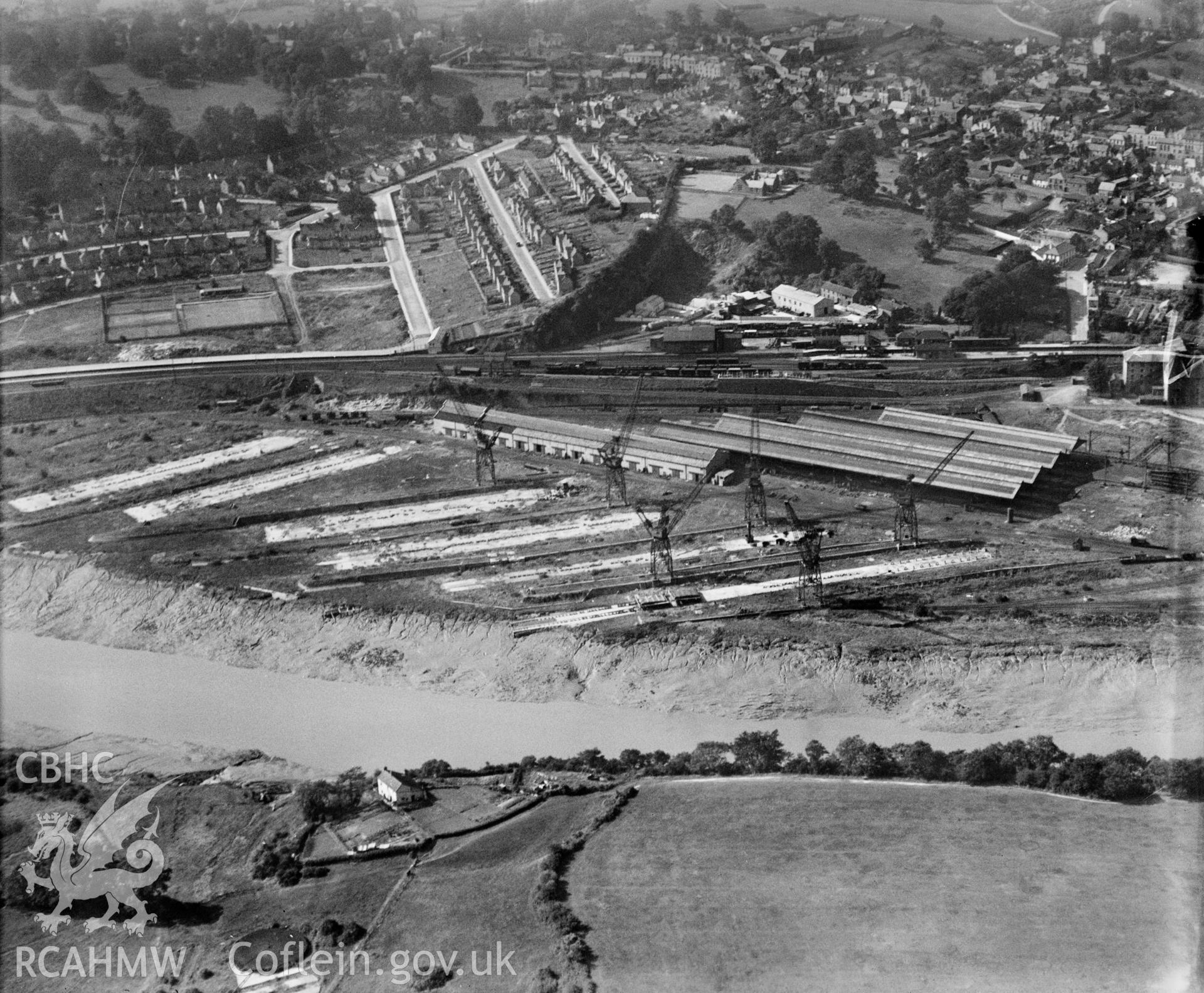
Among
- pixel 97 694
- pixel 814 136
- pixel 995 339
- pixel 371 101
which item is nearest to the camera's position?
pixel 97 694

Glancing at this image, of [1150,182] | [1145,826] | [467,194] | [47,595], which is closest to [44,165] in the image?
[467,194]

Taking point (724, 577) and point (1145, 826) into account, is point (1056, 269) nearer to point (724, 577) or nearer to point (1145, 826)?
point (724, 577)

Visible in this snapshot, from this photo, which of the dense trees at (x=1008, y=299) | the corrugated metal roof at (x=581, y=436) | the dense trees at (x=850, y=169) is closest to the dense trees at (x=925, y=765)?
the corrugated metal roof at (x=581, y=436)

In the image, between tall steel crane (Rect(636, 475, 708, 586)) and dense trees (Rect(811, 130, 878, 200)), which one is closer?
tall steel crane (Rect(636, 475, 708, 586))

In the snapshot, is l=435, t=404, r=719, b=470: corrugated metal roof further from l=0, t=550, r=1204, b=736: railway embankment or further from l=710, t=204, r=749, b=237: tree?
l=710, t=204, r=749, b=237: tree

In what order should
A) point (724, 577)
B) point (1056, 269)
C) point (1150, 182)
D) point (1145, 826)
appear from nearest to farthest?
point (1145, 826) → point (724, 577) → point (1056, 269) → point (1150, 182)

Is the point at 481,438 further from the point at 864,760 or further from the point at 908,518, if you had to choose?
the point at 864,760

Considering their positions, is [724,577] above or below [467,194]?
below

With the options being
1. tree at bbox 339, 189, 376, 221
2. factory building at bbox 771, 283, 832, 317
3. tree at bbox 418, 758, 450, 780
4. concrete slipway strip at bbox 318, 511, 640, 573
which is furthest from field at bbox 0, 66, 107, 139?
tree at bbox 418, 758, 450, 780
